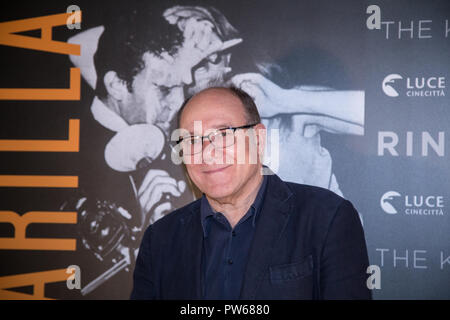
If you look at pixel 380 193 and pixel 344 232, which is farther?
pixel 380 193

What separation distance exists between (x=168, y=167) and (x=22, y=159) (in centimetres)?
115

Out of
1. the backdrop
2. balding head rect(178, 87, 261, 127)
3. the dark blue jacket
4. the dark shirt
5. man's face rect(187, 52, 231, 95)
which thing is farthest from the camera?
man's face rect(187, 52, 231, 95)

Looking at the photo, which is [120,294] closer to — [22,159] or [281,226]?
[22,159]

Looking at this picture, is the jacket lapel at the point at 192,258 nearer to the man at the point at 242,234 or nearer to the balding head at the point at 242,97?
the man at the point at 242,234

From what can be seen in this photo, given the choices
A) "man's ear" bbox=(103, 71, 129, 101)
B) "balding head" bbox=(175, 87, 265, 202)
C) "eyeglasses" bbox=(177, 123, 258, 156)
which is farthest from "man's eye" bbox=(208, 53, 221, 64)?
"eyeglasses" bbox=(177, 123, 258, 156)

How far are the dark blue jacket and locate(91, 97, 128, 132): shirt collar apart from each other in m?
1.16

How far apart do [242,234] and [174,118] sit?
3.97ft

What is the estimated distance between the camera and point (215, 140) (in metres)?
1.60

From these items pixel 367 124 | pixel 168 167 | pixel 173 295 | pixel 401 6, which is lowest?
pixel 173 295

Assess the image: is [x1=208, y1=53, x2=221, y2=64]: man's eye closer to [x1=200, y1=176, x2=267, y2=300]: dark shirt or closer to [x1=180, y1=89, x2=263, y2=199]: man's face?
[x1=180, y1=89, x2=263, y2=199]: man's face

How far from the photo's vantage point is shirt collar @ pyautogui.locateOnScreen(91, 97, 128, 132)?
257 centimetres

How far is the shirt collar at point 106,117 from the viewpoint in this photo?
2.57m

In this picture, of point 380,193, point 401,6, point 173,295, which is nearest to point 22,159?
point 173,295

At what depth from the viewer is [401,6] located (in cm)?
236
